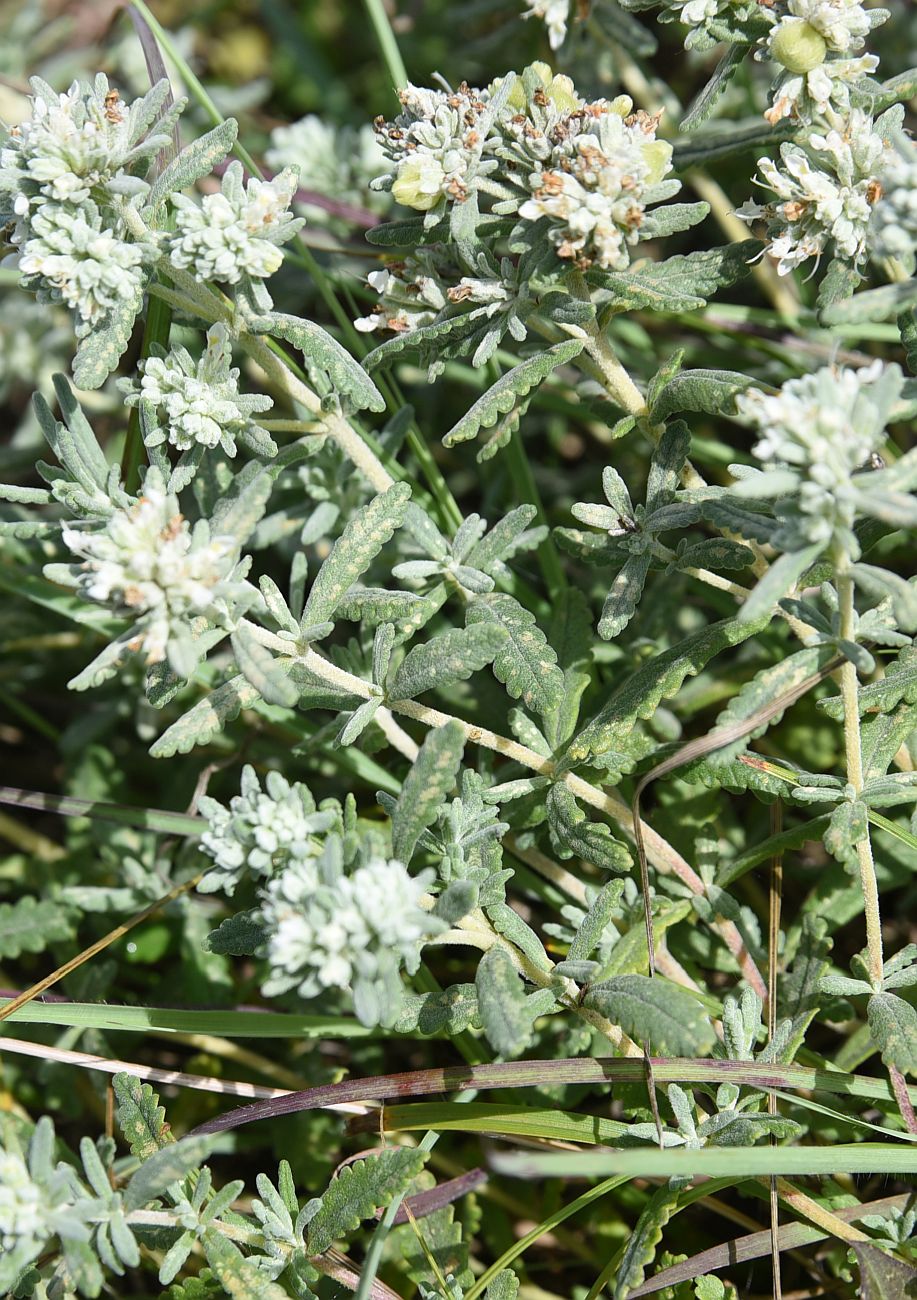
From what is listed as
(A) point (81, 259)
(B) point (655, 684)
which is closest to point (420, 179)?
(A) point (81, 259)

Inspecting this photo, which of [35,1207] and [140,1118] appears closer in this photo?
[35,1207]

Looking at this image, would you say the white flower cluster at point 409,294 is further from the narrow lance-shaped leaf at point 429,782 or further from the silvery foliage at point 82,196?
the narrow lance-shaped leaf at point 429,782

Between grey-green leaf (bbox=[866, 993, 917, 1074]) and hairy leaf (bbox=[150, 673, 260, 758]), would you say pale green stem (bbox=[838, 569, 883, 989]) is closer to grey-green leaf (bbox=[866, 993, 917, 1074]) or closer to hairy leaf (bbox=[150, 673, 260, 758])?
grey-green leaf (bbox=[866, 993, 917, 1074])

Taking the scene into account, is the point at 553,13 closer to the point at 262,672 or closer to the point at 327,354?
the point at 327,354

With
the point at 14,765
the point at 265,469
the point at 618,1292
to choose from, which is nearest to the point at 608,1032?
the point at 618,1292

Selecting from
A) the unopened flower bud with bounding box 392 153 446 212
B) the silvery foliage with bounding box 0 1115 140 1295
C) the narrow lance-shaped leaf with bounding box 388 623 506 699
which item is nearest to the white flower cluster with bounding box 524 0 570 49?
the unopened flower bud with bounding box 392 153 446 212

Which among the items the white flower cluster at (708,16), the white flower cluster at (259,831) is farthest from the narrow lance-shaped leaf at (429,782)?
the white flower cluster at (708,16)
